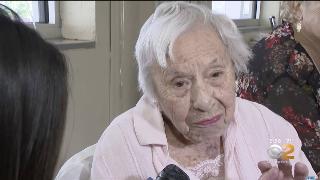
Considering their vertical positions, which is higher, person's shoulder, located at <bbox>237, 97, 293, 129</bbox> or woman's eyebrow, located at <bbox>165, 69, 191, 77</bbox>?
woman's eyebrow, located at <bbox>165, 69, 191, 77</bbox>

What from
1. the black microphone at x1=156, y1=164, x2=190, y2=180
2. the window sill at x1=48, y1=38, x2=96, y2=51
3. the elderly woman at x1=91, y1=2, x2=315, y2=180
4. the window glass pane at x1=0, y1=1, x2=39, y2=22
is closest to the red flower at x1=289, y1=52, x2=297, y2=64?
the elderly woman at x1=91, y1=2, x2=315, y2=180

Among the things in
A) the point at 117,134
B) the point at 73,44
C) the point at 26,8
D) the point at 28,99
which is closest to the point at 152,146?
the point at 117,134

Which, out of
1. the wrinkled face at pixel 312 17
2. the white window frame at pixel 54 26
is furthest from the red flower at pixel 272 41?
the white window frame at pixel 54 26

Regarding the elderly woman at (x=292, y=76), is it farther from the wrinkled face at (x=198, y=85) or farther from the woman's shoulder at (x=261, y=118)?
the wrinkled face at (x=198, y=85)

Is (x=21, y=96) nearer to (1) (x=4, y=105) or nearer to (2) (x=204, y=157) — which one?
(1) (x=4, y=105)

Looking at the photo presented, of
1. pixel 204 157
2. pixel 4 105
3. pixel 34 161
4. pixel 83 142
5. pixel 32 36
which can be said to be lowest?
pixel 83 142

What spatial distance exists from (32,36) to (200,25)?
0.52 m

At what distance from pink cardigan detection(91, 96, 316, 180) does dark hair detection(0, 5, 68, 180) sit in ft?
1.17

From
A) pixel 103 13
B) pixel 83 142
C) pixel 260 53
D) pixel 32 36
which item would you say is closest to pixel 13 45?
pixel 32 36

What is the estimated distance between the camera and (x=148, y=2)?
7.16 feet

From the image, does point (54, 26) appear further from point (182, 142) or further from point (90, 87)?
point (182, 142)

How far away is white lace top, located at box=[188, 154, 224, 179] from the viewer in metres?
1.15

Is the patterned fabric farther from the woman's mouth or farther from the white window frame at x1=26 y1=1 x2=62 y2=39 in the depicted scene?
the white window frame at x1=26 y1=1 x2=62 y2=39

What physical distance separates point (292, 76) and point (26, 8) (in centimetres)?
119
